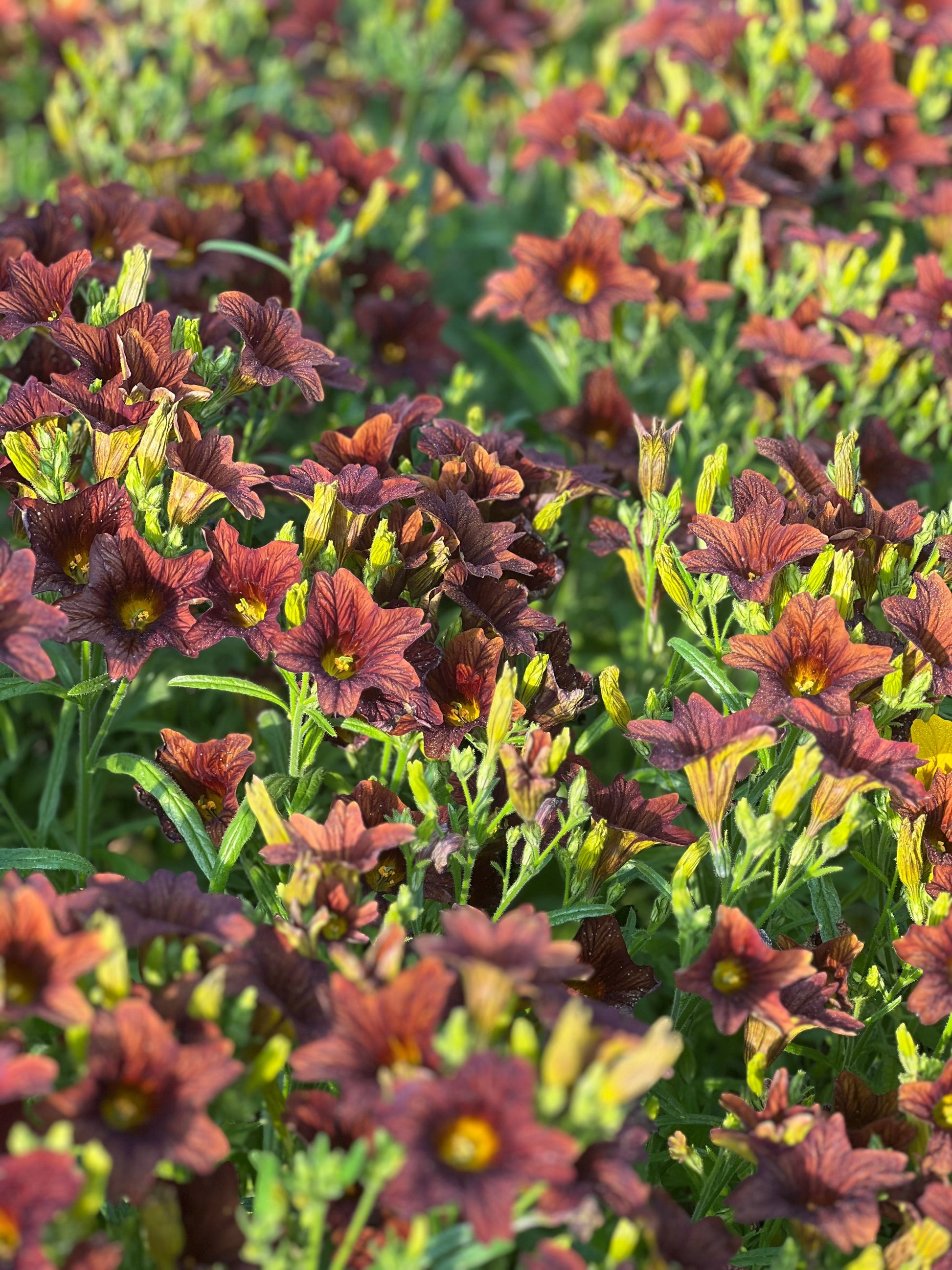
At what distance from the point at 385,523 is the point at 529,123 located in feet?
9.11

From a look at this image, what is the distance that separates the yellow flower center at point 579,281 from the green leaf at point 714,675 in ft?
5.22

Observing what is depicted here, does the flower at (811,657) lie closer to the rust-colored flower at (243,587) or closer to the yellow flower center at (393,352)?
the rust-colored flower at (243,587)

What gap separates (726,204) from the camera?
13.6 feet

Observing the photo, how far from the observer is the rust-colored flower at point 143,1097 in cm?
183

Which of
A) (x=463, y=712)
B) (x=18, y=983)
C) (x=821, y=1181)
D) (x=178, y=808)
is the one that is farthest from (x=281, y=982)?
(x=821, y=1181)

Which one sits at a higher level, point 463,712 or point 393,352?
point 393,352

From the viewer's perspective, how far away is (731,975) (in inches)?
91.0

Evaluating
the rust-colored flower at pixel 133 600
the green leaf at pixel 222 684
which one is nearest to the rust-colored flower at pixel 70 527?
the rust-colored flower at pixel 133 600

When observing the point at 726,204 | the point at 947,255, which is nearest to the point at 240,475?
the point at 726,204

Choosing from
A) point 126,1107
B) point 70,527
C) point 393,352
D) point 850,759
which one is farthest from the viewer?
point 393,352

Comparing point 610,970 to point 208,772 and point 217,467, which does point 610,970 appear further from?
point 217,467

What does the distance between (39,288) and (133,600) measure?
3.11 ft

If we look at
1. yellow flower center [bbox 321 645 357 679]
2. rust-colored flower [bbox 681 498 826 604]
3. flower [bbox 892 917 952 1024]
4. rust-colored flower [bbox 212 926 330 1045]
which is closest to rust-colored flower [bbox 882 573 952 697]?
rust-colored flower [bbox 681 498 826 604]

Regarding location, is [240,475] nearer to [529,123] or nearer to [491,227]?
[529,123]
